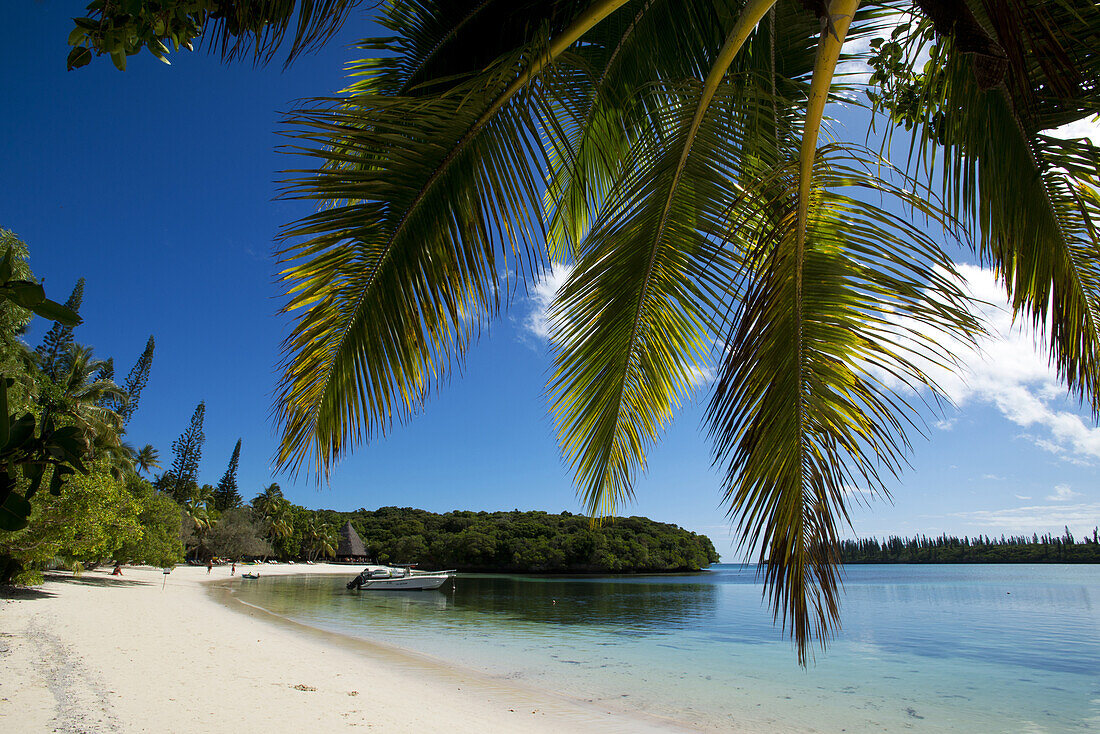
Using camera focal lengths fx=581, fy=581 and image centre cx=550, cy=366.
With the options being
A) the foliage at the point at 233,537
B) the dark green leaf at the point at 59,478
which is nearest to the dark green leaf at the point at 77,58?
the dark green leaf at the point at 59,478

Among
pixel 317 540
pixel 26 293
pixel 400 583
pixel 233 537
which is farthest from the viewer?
pixel 317 540

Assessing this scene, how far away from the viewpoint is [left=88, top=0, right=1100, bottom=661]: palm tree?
2098mm

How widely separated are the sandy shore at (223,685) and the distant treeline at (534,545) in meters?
52.3

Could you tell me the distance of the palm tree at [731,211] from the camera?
82.6 inches

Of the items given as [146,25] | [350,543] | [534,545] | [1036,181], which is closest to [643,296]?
[1036,181]

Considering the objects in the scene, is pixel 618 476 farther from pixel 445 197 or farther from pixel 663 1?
pixel 663 1

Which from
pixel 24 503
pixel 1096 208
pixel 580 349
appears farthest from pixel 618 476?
pixel 24 503

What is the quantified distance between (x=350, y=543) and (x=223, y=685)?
6953cm

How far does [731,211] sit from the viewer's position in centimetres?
235

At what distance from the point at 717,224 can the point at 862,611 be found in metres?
37.1

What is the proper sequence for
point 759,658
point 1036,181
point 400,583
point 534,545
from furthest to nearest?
1. point 534,545
2. point 400,583
3. point 759,658
4. point 1036,181

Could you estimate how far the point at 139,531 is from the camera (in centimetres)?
1967

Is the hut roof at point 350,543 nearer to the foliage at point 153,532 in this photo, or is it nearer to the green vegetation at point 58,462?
the green vegetation at point 58,462

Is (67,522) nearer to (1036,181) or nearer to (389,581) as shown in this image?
(1036,181)
